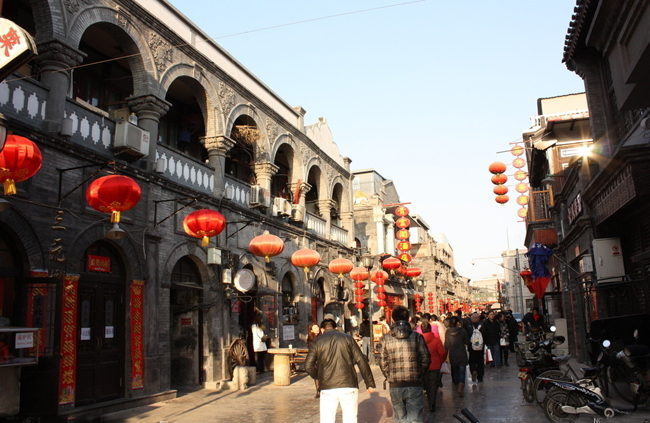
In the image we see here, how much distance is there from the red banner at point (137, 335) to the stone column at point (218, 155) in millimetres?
4412

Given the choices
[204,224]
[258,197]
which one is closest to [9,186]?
[204,224]

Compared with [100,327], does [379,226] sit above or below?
above

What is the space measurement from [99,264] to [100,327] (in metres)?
1.27

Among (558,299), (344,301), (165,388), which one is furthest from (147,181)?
(558,299)

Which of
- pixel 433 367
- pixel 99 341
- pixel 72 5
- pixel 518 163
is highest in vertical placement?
pixel 72 5

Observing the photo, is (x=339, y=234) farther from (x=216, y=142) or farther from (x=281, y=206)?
(x=216, y=142)

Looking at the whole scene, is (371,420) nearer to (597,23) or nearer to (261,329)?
(261,329)

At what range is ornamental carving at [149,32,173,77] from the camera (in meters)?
13.3

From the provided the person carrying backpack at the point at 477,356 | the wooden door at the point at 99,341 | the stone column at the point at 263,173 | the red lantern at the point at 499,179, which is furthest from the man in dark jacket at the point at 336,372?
the red lantern at the point at 499,179

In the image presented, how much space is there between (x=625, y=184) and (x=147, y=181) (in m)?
10.0

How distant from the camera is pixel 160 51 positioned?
13547 millimetres

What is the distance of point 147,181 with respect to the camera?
1251 centimetres

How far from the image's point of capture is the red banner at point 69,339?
9883mm

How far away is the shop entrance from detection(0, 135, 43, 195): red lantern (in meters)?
3.64
